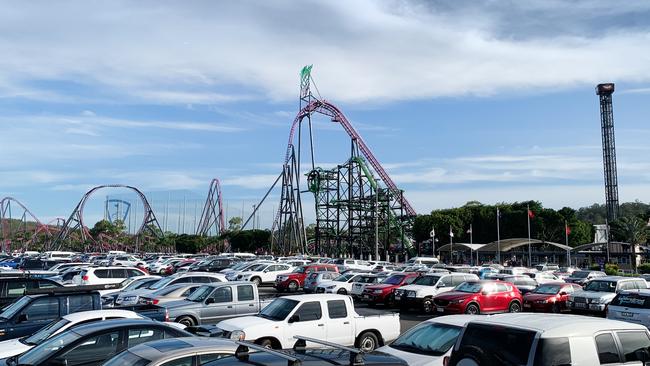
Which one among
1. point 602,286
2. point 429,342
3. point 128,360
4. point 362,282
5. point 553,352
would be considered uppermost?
point 128,360

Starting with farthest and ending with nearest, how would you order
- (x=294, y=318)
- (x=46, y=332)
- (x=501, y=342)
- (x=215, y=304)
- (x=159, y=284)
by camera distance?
(x=159, y=284)
(x=215, y=304)
(x=294, y=318)
(x=46, y=332)
(x=501, y=342)

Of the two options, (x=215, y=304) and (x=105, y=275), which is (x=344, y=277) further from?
(x=215, y=304)

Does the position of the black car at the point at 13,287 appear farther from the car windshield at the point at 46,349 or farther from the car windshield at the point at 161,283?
the car windshield at the point at 46,349

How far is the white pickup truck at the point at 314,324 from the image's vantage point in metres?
13.2

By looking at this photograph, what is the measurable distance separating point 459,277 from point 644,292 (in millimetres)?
10594

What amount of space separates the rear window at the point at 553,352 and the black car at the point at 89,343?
5.69m

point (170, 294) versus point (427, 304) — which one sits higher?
point (170, 294)

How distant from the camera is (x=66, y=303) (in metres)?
13.1

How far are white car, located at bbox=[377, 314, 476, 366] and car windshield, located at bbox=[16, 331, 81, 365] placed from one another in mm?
4817

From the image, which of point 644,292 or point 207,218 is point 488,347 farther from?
point 207,218

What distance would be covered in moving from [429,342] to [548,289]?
54.1 feet

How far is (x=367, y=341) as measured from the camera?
14.2 m

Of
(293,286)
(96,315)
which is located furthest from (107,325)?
(293,286)

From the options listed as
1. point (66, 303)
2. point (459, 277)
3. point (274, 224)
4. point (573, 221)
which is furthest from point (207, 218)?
point (66, 303)
